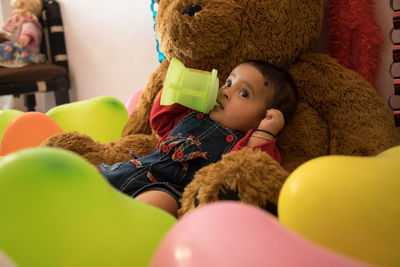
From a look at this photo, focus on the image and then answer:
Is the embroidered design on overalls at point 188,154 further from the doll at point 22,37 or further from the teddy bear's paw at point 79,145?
the doll at point 22,37

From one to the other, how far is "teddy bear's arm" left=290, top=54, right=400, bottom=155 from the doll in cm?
162

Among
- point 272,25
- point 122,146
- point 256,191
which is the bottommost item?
point 122,146

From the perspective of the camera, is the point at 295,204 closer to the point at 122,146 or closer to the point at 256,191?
the point at 256,191

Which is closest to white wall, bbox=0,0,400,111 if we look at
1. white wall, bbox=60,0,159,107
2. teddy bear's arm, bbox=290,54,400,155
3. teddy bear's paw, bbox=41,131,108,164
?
white wall, bbox=60,0,159,107

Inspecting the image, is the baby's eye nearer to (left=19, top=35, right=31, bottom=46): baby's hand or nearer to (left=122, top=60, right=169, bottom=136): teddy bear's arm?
(left=122, top=60, right=169, bottom=136): teddy bear's arm

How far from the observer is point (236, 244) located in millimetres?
348

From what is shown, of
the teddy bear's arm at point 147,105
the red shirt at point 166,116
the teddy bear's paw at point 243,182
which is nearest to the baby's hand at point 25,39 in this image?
the teddy bear's arm at point 147,105

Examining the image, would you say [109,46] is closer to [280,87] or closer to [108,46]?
[108,46]

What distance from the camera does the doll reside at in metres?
1.98

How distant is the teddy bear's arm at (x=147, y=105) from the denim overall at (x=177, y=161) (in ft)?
0.71

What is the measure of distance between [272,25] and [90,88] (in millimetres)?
1346

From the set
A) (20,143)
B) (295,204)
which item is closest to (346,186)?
(295,204)

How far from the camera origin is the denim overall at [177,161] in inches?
30.4

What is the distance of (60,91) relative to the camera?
2000 mm
